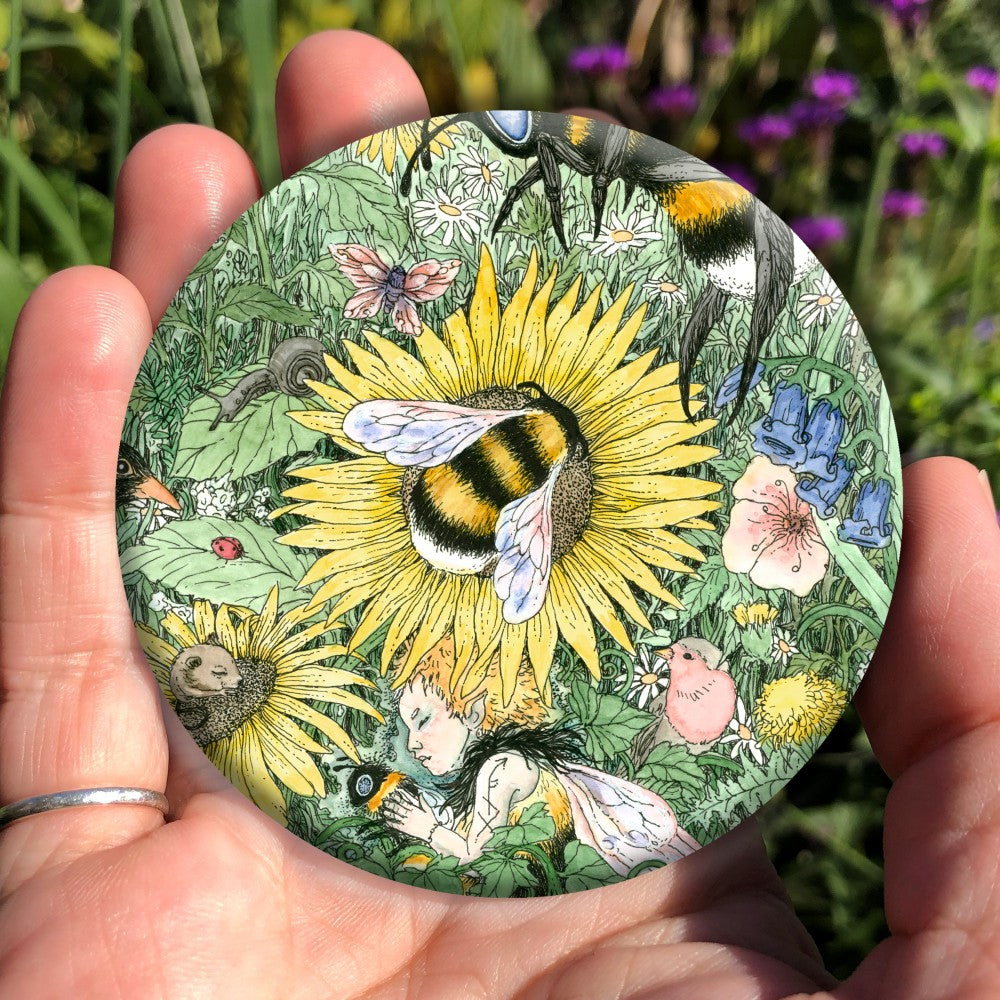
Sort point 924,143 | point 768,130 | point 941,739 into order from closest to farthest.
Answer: point 941,739 < point 924,143 < point 768,130

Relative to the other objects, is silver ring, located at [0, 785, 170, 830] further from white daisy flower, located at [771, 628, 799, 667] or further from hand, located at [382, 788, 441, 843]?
white daisy flower, located at [771, 628, 799, 667]

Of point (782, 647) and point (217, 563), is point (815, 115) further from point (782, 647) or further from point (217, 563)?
point (217, 563)

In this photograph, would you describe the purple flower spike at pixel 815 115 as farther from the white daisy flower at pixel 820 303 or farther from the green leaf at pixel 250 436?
the green leaf at pixel 250 436

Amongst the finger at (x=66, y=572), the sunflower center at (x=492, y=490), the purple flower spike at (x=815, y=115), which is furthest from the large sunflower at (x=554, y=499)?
the purple flower spike at (x=815, y=115)

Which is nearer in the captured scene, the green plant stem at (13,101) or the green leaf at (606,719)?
the green leaf at (606,719)

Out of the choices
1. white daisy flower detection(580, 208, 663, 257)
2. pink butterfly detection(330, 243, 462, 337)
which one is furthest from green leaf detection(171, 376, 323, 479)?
white daisy flower detection(580, 208, 663, 257)

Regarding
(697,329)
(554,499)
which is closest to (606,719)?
(554,499)
